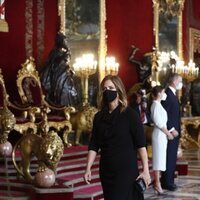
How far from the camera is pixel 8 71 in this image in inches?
338

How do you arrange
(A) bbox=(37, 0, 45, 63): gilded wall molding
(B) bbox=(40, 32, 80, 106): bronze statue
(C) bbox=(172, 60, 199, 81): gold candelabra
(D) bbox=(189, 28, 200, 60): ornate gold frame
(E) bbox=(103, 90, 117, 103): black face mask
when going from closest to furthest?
(E) bbox=(103, 90, 117, 103): black face mask < (B) bbox=(40, 32, 80, 106): bronze statue < (A) bbox=(37, 0, 45, 63): gilded wall molding < (C) bbox=(172, 60, 199, 81): gold candelabra < (D) bbox=(189, 28, 200, 60): ornate gold frame

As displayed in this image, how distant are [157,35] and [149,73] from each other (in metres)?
1.25

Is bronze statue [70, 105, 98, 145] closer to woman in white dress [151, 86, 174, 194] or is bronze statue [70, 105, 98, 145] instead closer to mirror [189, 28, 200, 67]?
woman in white dress [151, 86, 174, 194]

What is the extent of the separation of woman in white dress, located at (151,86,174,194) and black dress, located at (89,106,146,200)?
2542 mm

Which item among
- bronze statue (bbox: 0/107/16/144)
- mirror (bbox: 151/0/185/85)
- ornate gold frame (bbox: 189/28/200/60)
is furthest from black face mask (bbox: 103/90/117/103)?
ornate gold frame (bbox: 189/28/200/60)

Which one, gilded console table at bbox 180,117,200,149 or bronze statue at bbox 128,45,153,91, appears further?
gilded console table at bbox 180,117,200,149

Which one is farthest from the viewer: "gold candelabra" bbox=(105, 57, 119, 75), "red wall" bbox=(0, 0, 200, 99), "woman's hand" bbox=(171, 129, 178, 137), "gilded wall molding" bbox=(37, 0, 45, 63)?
"gold candelabra" bbox=(105, 57, 119, 75)

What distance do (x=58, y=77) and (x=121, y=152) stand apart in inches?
200

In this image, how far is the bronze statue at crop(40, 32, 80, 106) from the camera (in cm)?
836

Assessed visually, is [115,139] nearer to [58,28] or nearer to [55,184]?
[55,184]

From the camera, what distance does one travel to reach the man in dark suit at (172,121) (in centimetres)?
617

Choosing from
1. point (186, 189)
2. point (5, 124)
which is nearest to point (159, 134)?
point (186, 189)

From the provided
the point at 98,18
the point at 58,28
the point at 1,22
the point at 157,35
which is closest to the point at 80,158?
the point at 1,22

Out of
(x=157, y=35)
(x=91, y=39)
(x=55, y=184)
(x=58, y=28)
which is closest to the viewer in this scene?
(x=55, y=184)
